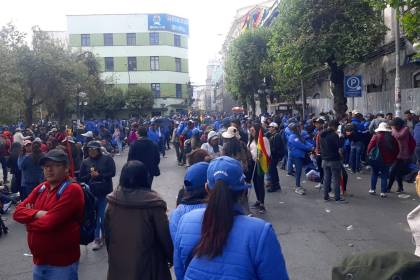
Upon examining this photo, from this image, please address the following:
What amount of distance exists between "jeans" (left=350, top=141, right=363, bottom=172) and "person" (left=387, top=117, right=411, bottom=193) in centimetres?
250

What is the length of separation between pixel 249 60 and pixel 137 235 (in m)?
33.0

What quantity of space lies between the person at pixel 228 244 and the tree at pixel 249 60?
32255mm

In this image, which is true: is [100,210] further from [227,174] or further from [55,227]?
[227,174]

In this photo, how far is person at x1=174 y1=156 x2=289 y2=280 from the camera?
244 centimetres

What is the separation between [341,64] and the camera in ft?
62.2

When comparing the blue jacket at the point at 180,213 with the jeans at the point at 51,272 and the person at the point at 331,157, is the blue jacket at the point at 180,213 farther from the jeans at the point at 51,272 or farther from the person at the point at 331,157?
the person at the point at 331,157

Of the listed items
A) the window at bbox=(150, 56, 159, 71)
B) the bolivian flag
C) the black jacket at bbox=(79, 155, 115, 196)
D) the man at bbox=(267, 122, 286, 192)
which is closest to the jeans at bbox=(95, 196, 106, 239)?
the black jacket at bbox=(79, 155, 115, 196)

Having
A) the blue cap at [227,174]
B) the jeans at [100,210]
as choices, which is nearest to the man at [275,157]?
the jeans at [100,210]

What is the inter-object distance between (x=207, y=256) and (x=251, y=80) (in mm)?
34480

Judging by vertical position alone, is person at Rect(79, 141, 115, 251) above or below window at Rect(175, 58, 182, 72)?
below

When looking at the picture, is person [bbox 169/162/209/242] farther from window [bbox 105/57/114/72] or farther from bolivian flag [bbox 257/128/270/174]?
window [bbox 105/57/114/72]

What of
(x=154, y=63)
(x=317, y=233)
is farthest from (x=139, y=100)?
(x=317, y=233)

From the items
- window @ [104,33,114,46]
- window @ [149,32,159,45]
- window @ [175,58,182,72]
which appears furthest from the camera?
window @ [175,58,182,72]

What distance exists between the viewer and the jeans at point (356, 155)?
1385cm
